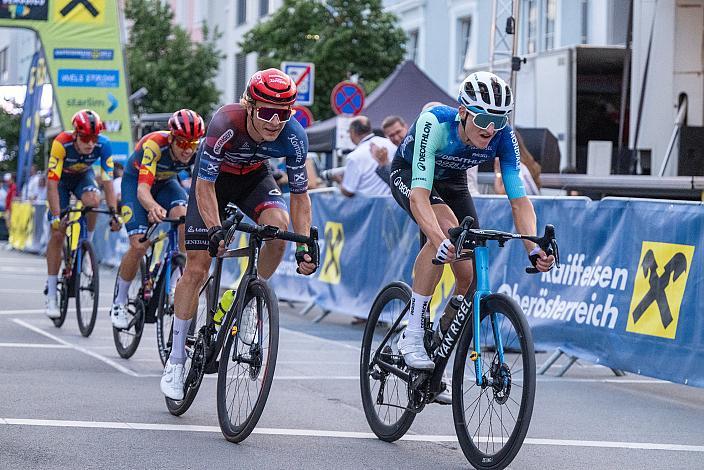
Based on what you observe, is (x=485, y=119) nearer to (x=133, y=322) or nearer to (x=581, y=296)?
(x=581, y=296)

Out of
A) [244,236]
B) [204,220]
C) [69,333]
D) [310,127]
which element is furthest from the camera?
[310,127]

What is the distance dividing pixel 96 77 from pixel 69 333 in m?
14.0

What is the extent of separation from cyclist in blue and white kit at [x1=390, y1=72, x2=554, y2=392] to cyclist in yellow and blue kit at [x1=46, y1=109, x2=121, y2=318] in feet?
17.7

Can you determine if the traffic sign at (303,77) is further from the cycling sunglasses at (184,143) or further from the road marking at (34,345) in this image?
the cycling sunglasses at (184,143)

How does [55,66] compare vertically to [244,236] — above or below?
above

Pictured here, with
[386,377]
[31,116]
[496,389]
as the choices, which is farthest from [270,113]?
[31,116]

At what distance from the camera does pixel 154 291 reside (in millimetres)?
10000

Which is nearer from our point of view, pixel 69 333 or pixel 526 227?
pixel 526 227

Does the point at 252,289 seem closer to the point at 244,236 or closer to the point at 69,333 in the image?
the point at 69,333

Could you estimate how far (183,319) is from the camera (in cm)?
783

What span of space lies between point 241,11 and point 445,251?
42660 millimetres

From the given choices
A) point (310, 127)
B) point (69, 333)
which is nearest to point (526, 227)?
point (69, 333)

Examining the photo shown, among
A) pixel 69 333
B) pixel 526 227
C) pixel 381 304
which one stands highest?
pixel 526 227

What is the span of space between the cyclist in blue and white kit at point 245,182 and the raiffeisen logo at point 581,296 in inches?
119
